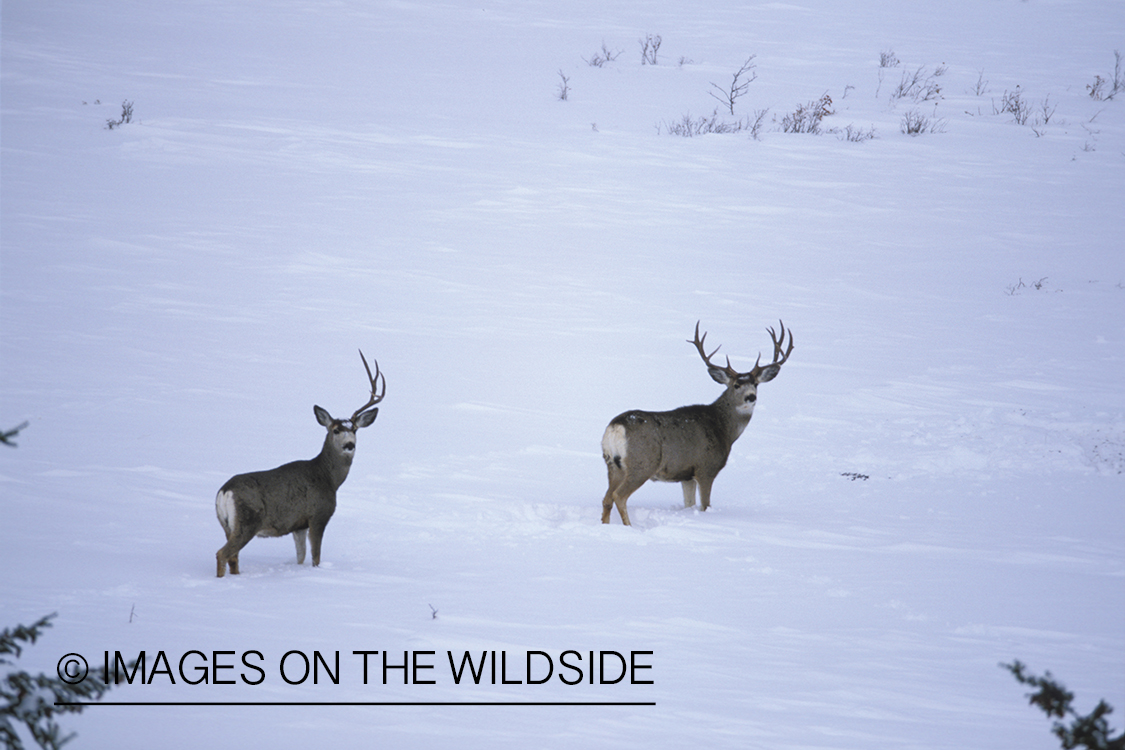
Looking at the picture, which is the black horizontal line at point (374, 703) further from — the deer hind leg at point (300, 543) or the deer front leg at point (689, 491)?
the deer front leg at point (689, 491)

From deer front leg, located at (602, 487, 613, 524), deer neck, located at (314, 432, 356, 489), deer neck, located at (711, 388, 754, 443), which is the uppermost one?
deer neck, located at (711, 388, 754, 443)

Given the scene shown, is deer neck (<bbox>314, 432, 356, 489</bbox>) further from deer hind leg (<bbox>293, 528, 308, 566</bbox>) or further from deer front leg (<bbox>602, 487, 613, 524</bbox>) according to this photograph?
deer front leg (<bbox>602, 487, 613, 524</bbox>)

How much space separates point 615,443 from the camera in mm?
9000

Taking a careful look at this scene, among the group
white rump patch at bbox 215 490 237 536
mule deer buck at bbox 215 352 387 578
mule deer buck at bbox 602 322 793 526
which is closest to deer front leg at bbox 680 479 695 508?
mule deer buck at bbox 602 322 793 526

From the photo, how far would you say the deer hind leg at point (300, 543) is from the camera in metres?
7.66

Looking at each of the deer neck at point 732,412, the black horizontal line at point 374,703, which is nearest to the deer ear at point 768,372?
the deer neck at point 732,412

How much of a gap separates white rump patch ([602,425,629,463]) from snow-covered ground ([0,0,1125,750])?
1.84ft

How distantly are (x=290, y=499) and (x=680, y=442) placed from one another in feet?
11.3

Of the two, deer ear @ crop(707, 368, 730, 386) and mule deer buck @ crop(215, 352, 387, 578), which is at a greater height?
deer ear @ crop(707, 368, 730, 386)

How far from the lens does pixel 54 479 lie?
9.12 m

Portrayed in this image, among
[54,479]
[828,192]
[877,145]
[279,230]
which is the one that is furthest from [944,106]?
[54,479]

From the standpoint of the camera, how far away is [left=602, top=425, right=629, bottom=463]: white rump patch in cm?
897

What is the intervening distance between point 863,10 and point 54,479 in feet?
93.9

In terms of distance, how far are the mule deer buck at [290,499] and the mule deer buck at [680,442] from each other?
82.7 inches
